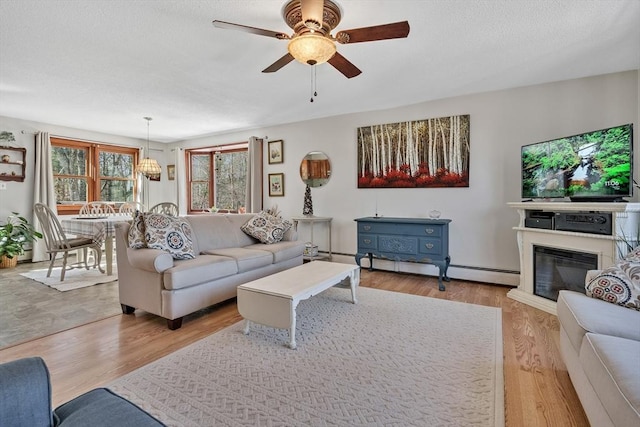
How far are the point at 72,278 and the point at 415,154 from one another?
4.77 m

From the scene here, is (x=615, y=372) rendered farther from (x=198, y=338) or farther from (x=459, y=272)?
(x=459, y=272)

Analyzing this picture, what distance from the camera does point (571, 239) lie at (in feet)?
9.12

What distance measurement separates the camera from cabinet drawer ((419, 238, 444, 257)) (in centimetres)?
369

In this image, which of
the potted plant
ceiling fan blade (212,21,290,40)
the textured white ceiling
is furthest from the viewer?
the potted plant

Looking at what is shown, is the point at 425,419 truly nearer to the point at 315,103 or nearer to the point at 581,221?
the point at 581,221

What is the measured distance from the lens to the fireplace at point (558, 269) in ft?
8.97

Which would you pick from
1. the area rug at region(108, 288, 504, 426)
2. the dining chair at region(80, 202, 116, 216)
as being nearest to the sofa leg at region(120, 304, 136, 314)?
the area rug at region(108, 288, 504, 426)

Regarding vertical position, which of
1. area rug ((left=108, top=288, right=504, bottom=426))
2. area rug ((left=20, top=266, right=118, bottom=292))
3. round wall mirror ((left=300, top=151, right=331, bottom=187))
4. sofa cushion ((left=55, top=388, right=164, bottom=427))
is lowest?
area rug ((left=108, top=288, right=504, bottom=426))

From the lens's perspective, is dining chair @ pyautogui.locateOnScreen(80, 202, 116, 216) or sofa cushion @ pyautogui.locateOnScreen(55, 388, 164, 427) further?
dining chair @ pyautogui.locateOnScreen(80, 202, 116, 216)

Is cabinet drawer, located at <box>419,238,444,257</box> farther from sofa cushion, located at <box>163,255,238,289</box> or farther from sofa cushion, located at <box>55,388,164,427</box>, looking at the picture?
sofa cushion, located at <box>55,388,164,427</box>

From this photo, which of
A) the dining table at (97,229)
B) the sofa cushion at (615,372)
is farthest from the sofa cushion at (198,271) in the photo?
the sofa cushion at (615,372)

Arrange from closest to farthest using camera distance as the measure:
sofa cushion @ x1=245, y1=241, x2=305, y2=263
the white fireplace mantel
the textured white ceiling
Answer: the textured white ceiling
the white fireplace mantel
sofa cushion @ x1=245, y1=241, x2=305, y2=263

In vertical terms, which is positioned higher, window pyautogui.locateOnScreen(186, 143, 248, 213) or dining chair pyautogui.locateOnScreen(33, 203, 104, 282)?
window pyautogui.locateOnScreen(186, 143, 248, 213)

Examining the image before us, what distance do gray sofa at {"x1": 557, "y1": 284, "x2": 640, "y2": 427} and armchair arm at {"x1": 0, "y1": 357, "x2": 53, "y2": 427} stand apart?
1659 mm
